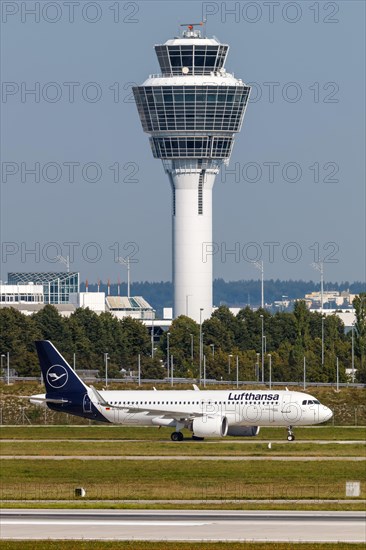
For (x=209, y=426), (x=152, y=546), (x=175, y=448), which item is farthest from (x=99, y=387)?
(x=152, y=546)

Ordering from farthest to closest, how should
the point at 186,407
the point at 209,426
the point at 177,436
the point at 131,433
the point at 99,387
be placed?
the point at 99,387 → the point at 131,433 → the point at 186,407 → the point at 177,436 → the point at 209,426

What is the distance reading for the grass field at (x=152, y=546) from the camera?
1607 inches

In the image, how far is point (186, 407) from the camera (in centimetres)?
9431

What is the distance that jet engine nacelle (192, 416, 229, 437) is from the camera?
3610 inches

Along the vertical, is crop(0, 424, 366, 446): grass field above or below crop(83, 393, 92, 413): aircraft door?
below

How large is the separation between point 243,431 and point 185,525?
50220 millimetres

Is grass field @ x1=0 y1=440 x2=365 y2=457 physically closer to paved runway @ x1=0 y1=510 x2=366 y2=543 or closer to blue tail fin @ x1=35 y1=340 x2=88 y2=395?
blue tail fin @ x1=35 y1=340 x2=88 y2=395

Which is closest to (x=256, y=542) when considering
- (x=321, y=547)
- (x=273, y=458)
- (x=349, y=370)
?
→ (x=321, y=547)

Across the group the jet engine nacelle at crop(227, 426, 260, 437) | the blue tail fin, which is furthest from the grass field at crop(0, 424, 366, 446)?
the blue tail fin

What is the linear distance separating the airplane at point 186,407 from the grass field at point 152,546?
4987 cm

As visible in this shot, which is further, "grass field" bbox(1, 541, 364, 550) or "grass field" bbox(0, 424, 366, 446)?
"grass field" bbox(0, 424, 366, 446)

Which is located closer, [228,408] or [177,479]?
[177,479]

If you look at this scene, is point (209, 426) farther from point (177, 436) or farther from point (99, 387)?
point (99, 387)

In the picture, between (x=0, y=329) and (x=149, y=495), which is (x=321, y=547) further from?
(x=0, y=329)
